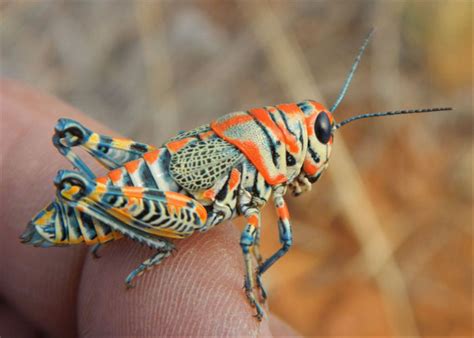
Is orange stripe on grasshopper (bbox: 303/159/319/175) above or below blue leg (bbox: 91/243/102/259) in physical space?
below

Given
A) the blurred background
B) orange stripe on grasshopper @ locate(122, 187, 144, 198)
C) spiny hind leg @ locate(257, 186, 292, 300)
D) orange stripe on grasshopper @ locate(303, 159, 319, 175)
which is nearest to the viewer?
orange stripe on grasshopper @ locate(122, 187, 144, 198)

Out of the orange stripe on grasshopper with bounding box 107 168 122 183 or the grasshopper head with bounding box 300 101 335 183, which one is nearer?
the orange stripe on grasshopper with bounding box 107 168 122 183

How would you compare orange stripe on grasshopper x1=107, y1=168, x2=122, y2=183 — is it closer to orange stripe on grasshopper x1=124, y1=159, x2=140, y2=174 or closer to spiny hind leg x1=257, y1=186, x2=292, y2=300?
orange stripe on grasshopper x1=124, y1=159, x2=140, y2=174

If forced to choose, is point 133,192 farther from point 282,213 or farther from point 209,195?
point 282,213

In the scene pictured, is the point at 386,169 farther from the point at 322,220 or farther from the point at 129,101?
the point at 129,101

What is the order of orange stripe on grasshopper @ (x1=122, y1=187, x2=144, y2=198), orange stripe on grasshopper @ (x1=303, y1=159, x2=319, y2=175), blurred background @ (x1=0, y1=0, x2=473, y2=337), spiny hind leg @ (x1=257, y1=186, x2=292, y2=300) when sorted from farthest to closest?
blurred background @ (x1=0, y1=0, x2=473, y2=337), orange stripe on grasshopper @ (x1=303, y1=159, x2=319, y2=175), spiny hind leg @ (x1=257, y1=186, x2=292, y2=300), orange stripe on grasshopper @ (x1=122, y1=187, x2=144, y2=198)

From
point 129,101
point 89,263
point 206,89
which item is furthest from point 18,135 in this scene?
point 206,89

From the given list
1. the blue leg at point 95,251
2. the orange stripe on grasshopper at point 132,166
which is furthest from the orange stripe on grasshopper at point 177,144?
the blue leg at point 95,251

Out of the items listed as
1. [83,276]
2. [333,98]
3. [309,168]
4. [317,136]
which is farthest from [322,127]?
[333,98]

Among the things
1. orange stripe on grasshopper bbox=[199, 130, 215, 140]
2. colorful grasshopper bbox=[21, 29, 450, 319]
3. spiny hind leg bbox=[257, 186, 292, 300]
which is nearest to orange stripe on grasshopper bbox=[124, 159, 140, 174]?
colorful grasshopper bbox=[21, 29, 450, 319]

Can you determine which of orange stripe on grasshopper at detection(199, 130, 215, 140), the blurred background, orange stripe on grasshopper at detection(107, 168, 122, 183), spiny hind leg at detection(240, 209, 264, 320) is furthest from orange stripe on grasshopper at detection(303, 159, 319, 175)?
the blurred background
